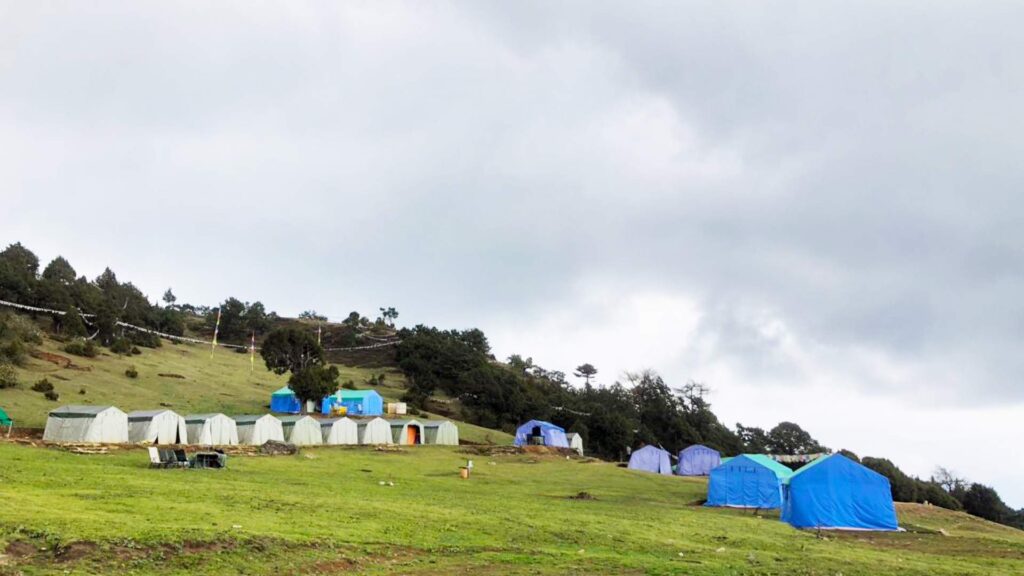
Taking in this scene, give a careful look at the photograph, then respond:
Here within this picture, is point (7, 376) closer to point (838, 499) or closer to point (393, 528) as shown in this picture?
point (393, 528)

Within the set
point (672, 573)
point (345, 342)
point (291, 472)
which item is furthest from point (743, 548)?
point (345, 342)

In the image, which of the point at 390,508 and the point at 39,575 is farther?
the point at 390,508

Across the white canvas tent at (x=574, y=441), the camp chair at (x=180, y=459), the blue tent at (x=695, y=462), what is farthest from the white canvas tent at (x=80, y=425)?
the blue tent at (x=695, y=462)

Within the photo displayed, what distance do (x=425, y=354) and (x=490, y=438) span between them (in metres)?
30.7

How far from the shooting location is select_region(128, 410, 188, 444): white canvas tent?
47688mm

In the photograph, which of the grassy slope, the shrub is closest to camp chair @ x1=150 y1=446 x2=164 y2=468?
the grassy slope

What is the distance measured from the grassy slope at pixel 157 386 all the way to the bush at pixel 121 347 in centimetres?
147

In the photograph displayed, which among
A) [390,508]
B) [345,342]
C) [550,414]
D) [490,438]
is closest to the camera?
[390,508]

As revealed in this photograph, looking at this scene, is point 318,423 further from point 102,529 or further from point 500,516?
point 102,529

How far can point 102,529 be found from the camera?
14.4 meters

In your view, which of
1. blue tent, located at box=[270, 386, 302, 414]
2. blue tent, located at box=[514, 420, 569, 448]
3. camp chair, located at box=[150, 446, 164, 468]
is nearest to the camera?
camp chair, located at box=[150, 446, 164, 468]

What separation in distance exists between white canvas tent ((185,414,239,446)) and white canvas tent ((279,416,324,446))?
A: 205 inches

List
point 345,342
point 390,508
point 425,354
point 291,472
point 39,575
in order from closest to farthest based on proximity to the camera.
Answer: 1. point 39,575
2. point 390,508
3. point 291,472
4. point 425,354
5. point 345,342

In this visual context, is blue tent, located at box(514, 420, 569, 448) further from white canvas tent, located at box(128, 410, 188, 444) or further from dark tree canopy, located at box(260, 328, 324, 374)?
white canvas tent, located at box(128, 410, 188, 444)
